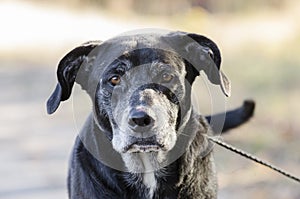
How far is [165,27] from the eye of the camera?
1499 cm

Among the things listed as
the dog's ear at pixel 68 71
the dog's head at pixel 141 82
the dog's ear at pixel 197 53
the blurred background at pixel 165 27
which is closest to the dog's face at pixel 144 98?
the dog's head at pixel 141 82

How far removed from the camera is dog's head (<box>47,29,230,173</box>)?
4668 millimetres

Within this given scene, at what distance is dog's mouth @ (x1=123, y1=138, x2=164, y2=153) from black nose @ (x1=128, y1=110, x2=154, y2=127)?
144 mm

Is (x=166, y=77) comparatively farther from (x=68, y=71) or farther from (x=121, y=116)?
(x=68, y=71)

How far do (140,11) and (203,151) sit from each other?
12580 mm

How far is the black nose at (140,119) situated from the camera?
4527mm

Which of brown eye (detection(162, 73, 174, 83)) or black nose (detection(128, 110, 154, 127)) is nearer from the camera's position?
black nose (detection(128, 110, 154, 127))

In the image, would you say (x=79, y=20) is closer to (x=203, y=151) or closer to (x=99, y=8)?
(x=99, y=8)

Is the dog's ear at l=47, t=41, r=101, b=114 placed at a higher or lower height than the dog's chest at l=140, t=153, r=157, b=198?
higher

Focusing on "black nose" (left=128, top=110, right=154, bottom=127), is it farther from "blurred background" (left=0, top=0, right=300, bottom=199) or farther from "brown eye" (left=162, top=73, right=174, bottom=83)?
"blurred background" (left=0, top=0, right=300, bottom=199)

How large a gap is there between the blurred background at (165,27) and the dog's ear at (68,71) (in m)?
1.64

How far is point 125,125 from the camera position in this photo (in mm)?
4656

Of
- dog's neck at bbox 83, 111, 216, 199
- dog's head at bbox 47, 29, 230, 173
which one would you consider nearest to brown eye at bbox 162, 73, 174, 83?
dog's head at bbox 47, 29, 230, 173

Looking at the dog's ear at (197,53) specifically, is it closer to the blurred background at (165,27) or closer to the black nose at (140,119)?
the black nose at (140,119)
